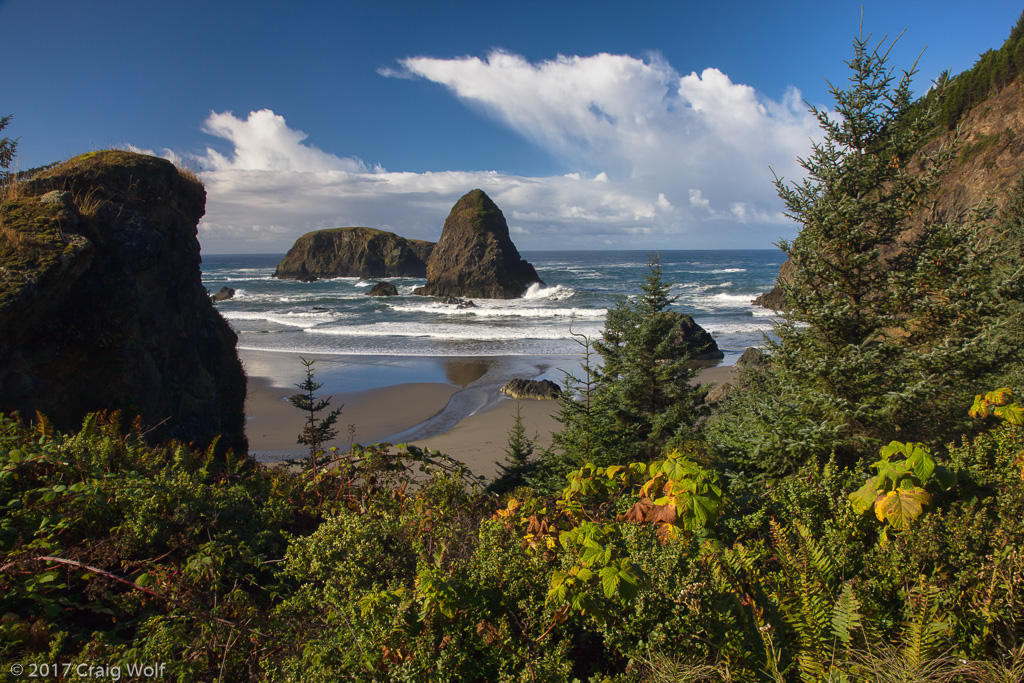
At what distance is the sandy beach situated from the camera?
41.4ft

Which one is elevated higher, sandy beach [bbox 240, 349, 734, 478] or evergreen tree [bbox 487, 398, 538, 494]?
evergreen tree [bbox 487, 398, 538, 494]

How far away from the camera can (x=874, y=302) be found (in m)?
6.25

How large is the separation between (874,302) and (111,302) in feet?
35.9

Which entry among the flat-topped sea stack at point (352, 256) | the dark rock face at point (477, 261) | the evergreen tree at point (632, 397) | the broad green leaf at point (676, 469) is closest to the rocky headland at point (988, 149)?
the evergreen tree at point (632, 397)

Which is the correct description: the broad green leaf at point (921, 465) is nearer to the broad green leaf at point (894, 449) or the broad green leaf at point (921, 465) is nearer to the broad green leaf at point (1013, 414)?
the broad green leaf at point (894, 449)

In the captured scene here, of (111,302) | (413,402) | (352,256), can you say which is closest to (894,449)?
(111,302)

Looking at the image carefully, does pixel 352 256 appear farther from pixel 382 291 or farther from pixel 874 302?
pixel 874 302

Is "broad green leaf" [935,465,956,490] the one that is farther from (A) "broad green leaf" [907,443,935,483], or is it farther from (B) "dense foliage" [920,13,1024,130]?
(B) "dense foliage" [920,13,1024,130]

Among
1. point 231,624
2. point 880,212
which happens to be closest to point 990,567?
point 231,624

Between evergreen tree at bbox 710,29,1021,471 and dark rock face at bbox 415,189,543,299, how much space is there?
48.8 meters

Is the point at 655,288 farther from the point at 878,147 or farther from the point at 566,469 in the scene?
the point at 566,469

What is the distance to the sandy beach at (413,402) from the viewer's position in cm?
1262

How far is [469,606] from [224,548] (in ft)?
5.80

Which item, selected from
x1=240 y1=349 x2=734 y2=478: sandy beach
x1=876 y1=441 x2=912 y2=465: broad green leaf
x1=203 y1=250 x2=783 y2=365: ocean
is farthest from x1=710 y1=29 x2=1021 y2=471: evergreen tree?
x1=203 y1=250 x2=783 y2=365: ocean
